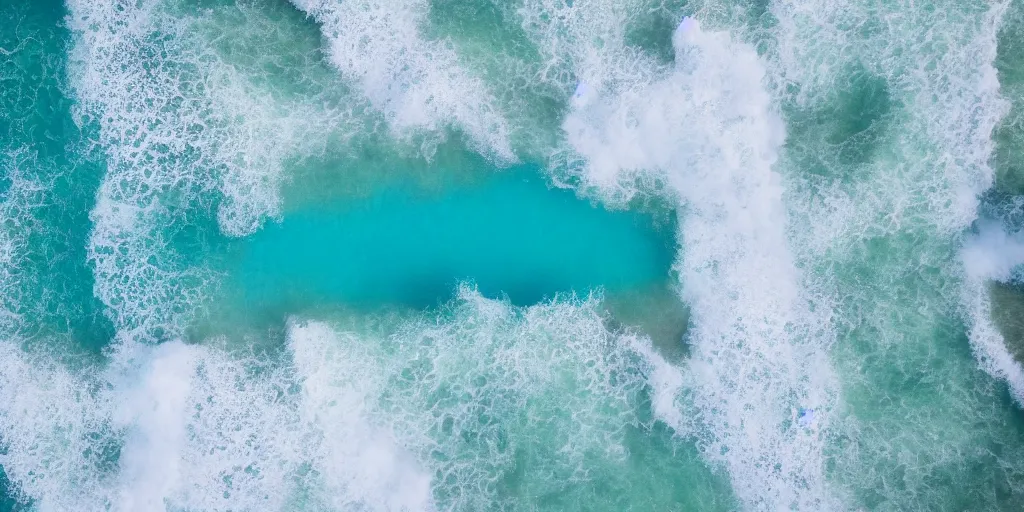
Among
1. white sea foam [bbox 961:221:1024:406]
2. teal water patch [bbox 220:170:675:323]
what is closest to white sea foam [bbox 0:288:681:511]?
teal water patch [bbox 220:170:675:323]

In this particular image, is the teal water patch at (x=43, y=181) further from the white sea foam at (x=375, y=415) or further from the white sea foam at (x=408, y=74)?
the white sea foam at (x=408, y=74)

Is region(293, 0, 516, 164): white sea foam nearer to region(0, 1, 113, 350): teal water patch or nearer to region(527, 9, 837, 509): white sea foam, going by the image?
region(527, 9, 837, 509): white sea foam

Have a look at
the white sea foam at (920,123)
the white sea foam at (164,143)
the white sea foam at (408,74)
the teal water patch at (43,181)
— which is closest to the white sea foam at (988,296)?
the white sea foam at (920,123)

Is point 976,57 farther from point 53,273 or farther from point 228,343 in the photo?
point 53,273

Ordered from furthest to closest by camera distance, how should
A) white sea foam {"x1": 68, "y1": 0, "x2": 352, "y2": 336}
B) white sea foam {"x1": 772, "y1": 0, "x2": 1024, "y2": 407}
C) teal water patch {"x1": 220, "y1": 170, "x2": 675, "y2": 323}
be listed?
white sea foam {"x1": 68, "y1": 0, "x2": 352, "y2": 336} < teal water patch {"x1": 220, "y1": 170, "x2": 675, "y2": 323} < white sea foam {"x1": 772, "y1": 0, "x2": 1024, "y2": 407}

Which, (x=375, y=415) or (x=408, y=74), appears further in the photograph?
(x=408, y=74)

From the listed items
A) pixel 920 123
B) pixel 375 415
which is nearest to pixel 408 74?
pixel 375 415

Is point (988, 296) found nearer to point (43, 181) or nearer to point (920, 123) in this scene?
point (920, 123)

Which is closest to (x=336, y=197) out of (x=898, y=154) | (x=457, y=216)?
(x=457, y=216)
